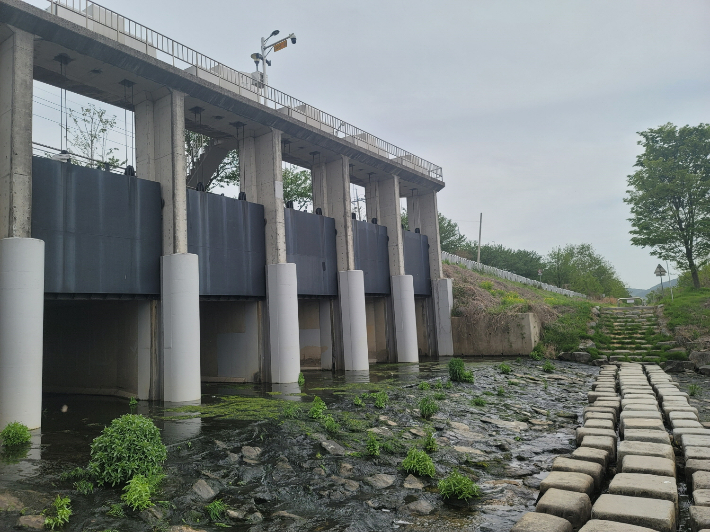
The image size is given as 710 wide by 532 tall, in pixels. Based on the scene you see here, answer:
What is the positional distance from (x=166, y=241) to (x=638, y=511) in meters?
16.9

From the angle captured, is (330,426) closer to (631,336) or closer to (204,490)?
(204,490)

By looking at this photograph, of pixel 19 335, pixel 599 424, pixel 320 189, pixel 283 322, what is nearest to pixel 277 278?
pixel 283 322

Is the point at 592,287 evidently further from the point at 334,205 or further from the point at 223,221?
the point at 223,221

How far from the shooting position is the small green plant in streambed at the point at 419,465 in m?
9.77

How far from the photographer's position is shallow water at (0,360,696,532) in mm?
7824

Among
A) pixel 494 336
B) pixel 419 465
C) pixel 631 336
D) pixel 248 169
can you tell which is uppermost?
pixel 248 169

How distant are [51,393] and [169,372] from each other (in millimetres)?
8745

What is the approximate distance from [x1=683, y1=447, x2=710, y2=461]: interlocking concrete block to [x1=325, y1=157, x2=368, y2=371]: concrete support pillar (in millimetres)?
18643

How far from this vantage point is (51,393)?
23016 mm

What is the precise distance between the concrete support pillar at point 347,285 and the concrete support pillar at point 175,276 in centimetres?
1008

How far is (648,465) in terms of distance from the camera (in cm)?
847

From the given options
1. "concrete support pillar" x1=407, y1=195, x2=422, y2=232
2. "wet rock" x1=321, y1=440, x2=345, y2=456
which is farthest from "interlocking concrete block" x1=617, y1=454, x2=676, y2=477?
"concrete support pillar" x1=407, y1=195, x2=422, y2=232

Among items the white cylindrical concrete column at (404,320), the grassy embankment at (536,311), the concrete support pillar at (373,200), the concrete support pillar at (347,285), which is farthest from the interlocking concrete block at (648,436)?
the concrete support pillar at (373,200)

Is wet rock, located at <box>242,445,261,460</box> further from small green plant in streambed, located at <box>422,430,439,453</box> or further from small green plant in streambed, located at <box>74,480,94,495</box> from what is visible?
small green plant in streambed, located at <box>422,430,439,453</box>
